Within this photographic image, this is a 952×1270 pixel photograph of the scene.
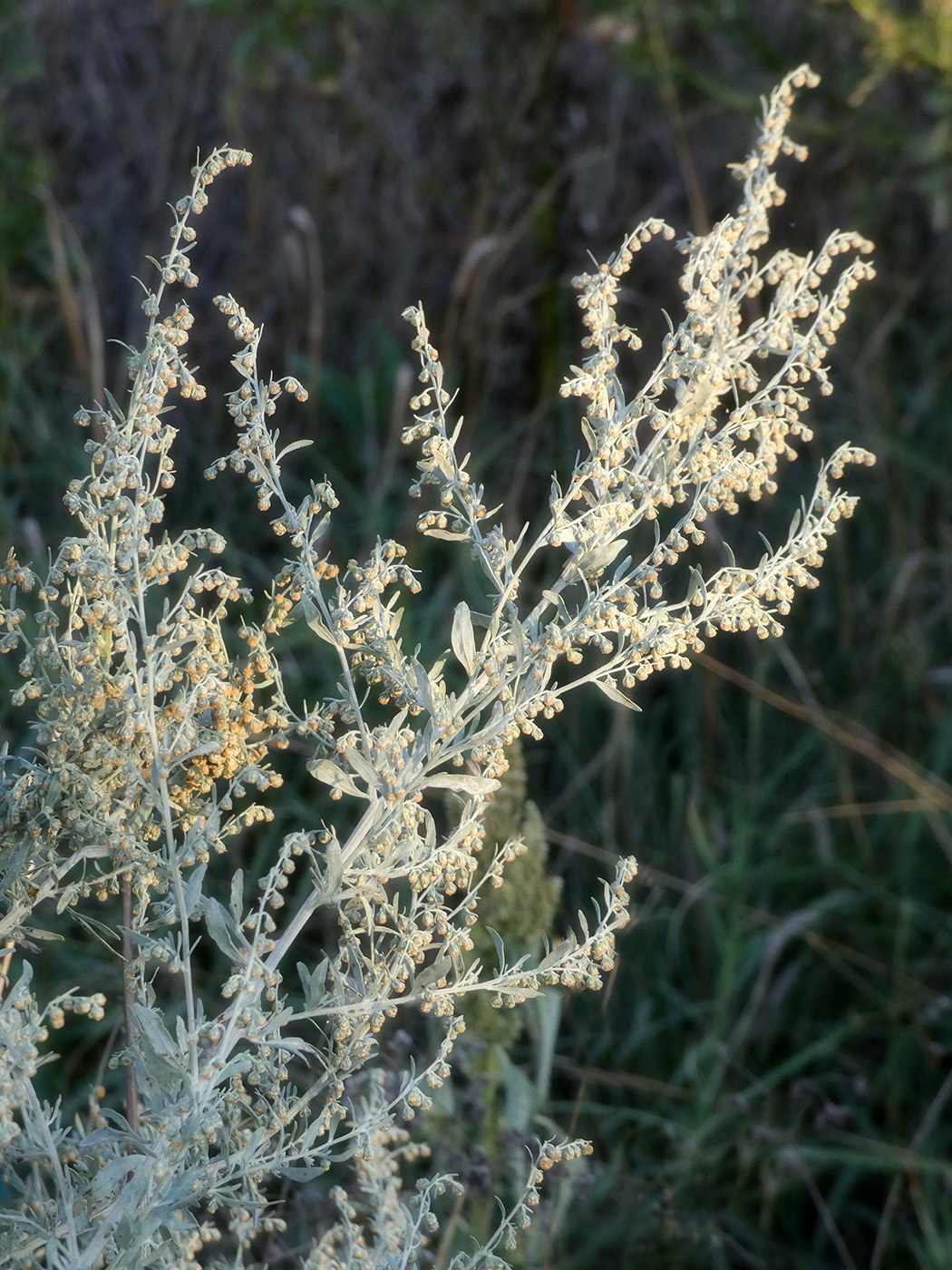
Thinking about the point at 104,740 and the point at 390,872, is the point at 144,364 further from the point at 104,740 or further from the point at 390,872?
the point at 390,872

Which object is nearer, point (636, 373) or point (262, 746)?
point (262, 746)

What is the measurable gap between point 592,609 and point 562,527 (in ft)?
0.22

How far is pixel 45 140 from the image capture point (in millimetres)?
4703

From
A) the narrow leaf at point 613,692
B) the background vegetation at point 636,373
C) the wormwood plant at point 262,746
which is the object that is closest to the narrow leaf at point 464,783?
the wormwood plant at point 262,746

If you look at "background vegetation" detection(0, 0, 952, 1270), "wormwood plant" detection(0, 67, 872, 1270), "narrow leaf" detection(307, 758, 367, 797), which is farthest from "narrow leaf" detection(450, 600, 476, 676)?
"background vegetation" detection(0, 0, 952, 1270)

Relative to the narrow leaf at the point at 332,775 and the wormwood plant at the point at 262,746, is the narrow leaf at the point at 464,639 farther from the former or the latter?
the narrow leaf at the point at 332,775

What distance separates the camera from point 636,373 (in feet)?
14.0

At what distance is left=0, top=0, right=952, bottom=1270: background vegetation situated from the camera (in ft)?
8.79

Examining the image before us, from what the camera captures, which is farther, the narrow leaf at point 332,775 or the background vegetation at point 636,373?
the background vegetation at point 636,373

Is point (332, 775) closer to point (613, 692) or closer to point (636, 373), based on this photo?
point (613, 692)

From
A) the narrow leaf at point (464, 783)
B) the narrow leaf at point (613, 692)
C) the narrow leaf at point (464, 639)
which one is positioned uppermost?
the narrow leaf at point (464, 639)

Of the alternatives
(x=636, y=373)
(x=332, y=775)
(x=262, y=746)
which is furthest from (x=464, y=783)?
(x=636, y=373)

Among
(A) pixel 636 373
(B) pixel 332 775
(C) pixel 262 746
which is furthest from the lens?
(A) pixel 636 373

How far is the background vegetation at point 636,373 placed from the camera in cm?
268
